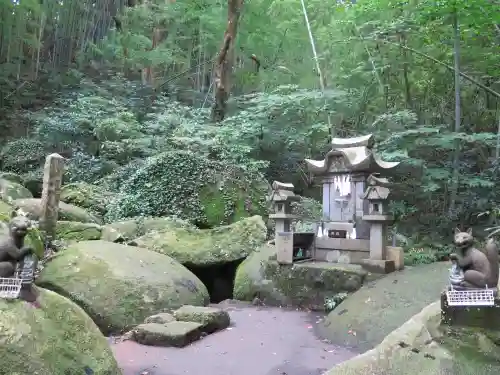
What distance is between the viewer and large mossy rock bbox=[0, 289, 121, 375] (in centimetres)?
299

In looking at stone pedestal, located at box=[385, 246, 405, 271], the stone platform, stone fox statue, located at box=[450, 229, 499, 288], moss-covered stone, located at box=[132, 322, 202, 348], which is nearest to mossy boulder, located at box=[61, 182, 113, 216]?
the stone platform

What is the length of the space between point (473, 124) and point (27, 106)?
1600cm

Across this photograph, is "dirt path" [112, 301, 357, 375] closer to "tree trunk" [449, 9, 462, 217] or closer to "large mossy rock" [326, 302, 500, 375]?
A: "large mossy rock" [326, 302, 500, 375]

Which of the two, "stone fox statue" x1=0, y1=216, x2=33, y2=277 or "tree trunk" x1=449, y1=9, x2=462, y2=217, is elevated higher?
"tree trunk" x1=449, y1=9, x2=462, y2=217

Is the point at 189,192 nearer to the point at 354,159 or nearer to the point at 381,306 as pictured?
the point at 354,159

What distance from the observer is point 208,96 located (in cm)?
1834

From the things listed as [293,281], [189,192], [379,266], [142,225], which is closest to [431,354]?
[379,266]

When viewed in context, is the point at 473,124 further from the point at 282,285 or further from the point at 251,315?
the point at 251,315

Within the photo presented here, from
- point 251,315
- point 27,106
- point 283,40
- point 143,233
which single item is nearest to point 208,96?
point 283,40

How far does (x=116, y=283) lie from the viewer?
6.14m

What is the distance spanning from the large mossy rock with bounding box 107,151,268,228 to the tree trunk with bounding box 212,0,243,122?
3.40 m

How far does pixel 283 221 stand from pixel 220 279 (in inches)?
88.0

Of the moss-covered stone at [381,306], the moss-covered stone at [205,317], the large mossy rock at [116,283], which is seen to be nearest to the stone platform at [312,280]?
the moss-covered stone at [381,306]

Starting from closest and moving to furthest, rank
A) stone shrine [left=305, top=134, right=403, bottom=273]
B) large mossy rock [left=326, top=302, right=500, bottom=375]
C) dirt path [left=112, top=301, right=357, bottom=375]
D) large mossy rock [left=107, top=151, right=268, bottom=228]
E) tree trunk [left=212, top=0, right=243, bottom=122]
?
large mossy rock [left=326, top=302, right=500, bottom=375] → dirt path [left=112, top=301, right=357, bottom=375] → stone shrine [left=305, top=134, right=403, bottom=273] → large mossy rock [left=107, top=151, right=268, bottom=228] → tree trunk [left=212, top=0, right=243, bottom=122]
